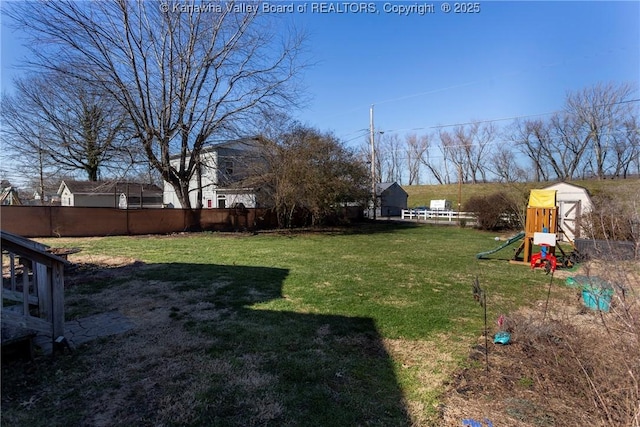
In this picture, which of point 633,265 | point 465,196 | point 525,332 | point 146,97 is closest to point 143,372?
point 525,332

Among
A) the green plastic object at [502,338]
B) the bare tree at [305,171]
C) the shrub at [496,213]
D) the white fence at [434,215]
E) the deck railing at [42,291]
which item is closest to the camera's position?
the deck railing at [42,291]

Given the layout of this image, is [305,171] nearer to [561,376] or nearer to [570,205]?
[570,205]

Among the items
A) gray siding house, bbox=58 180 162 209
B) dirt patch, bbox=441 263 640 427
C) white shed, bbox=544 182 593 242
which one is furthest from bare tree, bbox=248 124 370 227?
gray siding house, bbox=58 180 162 209

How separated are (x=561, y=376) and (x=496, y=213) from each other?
17.4 m

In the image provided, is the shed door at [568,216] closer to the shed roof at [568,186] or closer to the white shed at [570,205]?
the white shed at [570,205]

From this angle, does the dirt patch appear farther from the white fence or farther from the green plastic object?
the white fence

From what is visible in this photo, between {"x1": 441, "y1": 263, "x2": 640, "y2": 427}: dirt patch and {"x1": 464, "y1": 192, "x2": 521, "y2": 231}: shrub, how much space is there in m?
16.5

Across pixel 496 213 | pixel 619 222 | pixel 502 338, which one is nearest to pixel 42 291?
pixel 502 338

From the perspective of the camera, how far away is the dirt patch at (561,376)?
2.17 meters

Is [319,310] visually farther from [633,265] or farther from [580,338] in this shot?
[633,265]

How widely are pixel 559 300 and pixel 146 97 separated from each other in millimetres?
16187

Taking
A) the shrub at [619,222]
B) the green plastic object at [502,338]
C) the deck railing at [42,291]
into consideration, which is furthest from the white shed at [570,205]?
the deck railing at [42,291]

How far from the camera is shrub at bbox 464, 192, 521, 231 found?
60.5ft

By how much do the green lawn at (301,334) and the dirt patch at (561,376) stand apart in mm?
254
